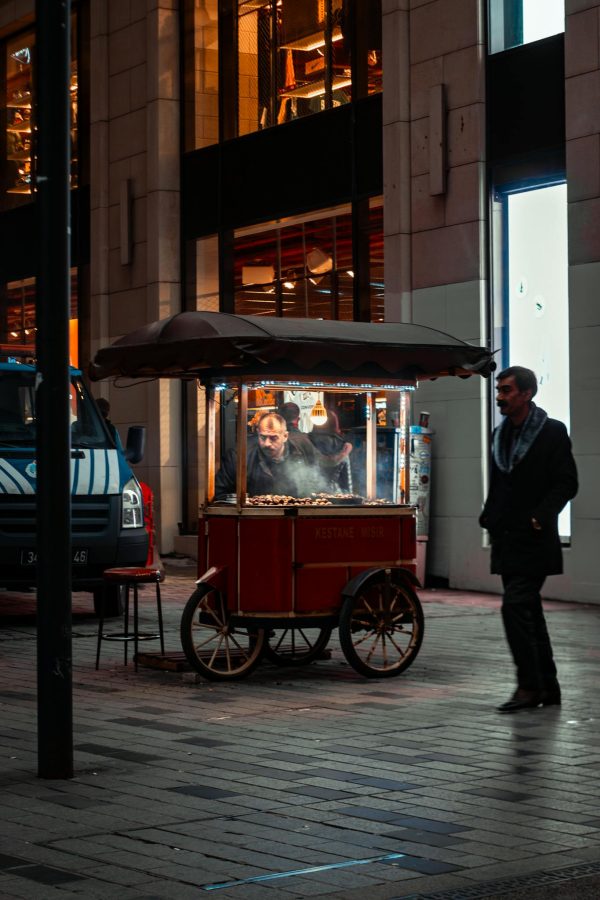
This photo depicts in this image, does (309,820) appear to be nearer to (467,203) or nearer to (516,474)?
(516,474)

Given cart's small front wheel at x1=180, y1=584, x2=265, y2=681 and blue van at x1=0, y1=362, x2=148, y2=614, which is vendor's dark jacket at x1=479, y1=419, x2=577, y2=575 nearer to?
cart's small front wheel at x1=180, y1=584, x2=265, y2=681

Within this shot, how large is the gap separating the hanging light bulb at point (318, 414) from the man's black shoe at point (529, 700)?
2661 millimetres

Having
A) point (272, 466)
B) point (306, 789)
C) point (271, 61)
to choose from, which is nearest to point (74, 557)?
point (272, 466)

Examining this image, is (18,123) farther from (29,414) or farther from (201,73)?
(29,414)

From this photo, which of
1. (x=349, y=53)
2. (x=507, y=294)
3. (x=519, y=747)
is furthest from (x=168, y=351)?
(x=349, y=53)

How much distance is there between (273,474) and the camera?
34.8ft

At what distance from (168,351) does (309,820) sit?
15.3ft

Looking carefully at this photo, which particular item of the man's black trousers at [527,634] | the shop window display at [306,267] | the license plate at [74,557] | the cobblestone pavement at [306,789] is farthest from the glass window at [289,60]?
the man's black trousers at [527,634]

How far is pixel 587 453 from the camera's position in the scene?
15438mm

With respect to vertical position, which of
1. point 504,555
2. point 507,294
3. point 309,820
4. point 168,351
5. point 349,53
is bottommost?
point 309,820

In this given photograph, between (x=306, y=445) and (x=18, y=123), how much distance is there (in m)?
18.6

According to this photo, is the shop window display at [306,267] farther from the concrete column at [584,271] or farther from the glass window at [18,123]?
the glass window at [18,123]

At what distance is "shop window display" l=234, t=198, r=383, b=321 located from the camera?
18.9m

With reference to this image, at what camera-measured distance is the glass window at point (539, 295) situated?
A: 16.2 meters
